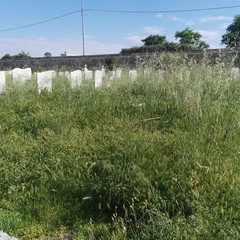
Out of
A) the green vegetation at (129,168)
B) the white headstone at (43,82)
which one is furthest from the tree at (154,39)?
the green vegetation at (129,168)

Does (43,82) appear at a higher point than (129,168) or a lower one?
higher

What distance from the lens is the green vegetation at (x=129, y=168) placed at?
238 cm

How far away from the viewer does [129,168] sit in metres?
2.79

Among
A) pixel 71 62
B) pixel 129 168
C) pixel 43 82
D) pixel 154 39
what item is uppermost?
pixel 154 39

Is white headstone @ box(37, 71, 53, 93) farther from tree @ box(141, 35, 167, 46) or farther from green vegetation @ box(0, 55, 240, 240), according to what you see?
tree @ box(141, 35, 167, 46)

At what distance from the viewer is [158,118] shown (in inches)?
171

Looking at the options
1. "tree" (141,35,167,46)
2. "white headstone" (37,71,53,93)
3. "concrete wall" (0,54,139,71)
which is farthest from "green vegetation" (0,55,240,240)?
"tree" (141,35,167,46)

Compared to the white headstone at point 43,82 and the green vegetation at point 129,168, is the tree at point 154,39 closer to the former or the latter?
the white headstone at point 43,82

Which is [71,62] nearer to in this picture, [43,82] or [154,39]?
[43,82]

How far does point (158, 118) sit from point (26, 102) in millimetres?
2239

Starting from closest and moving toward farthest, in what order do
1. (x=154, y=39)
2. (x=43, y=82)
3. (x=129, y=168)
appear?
(x=129, y=168), (x=43, y=82), (x=154, y=39)

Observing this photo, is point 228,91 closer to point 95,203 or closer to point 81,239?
point 95,203

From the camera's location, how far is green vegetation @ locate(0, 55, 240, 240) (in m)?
2.38

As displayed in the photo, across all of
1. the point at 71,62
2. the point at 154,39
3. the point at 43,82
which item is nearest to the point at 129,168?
the point at 43,82
